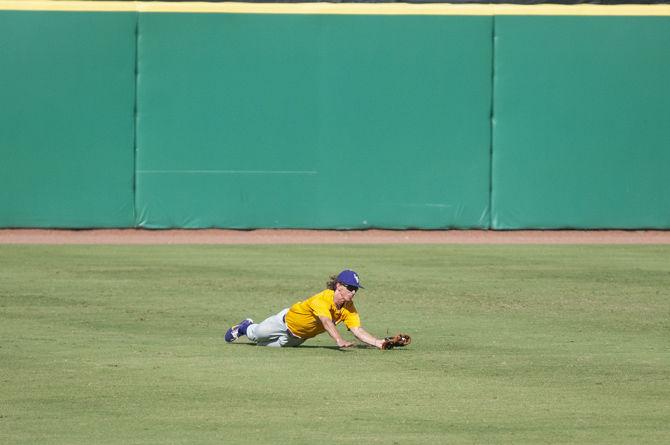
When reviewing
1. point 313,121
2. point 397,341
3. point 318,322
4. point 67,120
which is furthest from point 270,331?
point 67,120

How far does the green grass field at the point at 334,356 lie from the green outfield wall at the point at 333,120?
3.90m

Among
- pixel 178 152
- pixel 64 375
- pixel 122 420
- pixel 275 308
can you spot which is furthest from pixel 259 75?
pixel 122 420

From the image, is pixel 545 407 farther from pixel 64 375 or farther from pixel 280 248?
pixel 280 248

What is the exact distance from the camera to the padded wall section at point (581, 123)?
949 inches

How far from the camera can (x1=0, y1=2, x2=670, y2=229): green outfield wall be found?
23.4 metres

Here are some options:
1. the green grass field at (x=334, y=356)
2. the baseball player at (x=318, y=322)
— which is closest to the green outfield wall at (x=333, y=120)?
the green grass field at (x=334, y=356)

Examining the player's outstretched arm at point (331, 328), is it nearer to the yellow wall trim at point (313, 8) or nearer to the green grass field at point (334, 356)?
the green grass field at point (334, 356)

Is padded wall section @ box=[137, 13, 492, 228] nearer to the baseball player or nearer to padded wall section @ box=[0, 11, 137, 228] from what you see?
padded wall section @ box=[0, 11, 137, 228]

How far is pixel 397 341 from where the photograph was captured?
1126 centimetres

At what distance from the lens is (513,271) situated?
1856cm

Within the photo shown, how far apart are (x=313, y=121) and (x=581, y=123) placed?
15.7 feet

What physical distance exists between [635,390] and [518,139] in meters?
14.3

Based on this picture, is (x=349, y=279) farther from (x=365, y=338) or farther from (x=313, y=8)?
(x=313, y=8)

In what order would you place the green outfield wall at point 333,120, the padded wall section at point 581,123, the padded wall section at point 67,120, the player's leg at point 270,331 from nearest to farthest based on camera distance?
the player's leg at point 270,331
the padded wall section at point 67,120
the green outfield wall at point 333,120
the padded wall section at point 581,123
